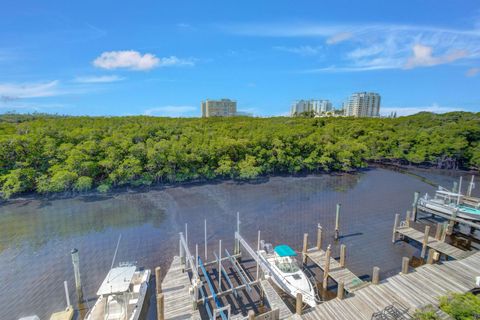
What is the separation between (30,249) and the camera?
13.5 meters

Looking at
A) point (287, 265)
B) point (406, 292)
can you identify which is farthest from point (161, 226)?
point (406, 292)

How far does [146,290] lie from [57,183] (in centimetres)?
1660

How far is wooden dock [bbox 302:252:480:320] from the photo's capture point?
290 inches

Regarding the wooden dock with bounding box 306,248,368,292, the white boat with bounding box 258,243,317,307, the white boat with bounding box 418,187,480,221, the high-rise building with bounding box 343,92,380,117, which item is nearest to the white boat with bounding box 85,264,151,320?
the white boat with bounding box 258,243,317,307

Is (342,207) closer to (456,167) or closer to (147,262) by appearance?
(147,262)

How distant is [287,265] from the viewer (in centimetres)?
996

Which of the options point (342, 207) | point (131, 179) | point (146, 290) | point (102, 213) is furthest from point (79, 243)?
point (342, 207)

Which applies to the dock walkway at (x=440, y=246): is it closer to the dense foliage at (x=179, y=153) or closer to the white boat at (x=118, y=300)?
the white boat at (x=118, y=300)

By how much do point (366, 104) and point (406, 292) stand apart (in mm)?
103840

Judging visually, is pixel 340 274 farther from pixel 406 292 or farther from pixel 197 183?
pixel 197 183

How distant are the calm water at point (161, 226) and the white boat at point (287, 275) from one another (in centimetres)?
343

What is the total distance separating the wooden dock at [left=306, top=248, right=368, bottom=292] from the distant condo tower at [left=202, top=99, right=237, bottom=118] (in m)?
70.1

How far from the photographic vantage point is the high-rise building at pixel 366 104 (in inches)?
3802

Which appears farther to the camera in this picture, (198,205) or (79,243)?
(198,205)
